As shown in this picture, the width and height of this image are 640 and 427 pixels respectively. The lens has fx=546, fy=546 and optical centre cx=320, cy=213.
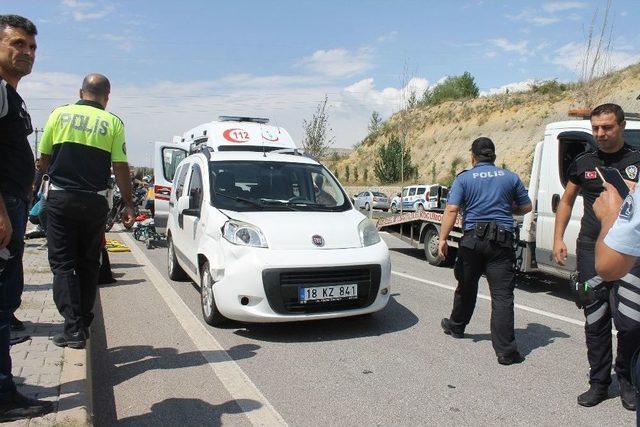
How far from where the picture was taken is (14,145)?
9.71ft

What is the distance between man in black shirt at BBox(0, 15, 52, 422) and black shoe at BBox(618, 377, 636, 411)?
370 cm

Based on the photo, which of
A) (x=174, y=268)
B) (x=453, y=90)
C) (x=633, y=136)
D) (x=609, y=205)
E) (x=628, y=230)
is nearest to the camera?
(x=628, y=230)

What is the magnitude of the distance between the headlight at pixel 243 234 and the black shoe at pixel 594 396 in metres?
2.85

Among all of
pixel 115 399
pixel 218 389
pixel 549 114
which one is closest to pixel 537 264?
pixel 218 389

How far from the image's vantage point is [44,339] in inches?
178

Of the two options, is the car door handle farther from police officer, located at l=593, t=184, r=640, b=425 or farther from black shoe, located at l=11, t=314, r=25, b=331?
black shoe, located at l=11, t=314, r=25, b=331

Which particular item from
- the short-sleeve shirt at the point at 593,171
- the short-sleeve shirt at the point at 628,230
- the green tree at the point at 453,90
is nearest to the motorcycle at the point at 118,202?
the short-sleeve shirt at the point at 593,171

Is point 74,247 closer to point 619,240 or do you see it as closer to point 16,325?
A: point 16,325

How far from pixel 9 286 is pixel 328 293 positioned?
9.13 feet

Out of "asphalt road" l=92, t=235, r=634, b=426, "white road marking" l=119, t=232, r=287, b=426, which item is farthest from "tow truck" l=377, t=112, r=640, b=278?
"white road marking" l=119, t=232, r=287, b=426

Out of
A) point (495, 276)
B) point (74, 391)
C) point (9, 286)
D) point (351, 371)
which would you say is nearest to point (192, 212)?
point (351, 371)

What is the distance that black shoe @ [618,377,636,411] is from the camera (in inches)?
145

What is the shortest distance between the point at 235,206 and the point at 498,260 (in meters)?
2.68

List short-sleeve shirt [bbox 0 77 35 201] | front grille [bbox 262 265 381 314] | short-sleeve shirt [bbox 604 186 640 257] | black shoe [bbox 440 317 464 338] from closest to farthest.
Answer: short-sleeve shirt [bbox 604 186 640 257] → short-sleeve shirt [bbox 0 77 35 201] → front grille [bbox 262 265 381 314] → black shoe [bbox 440 317 464 338]
